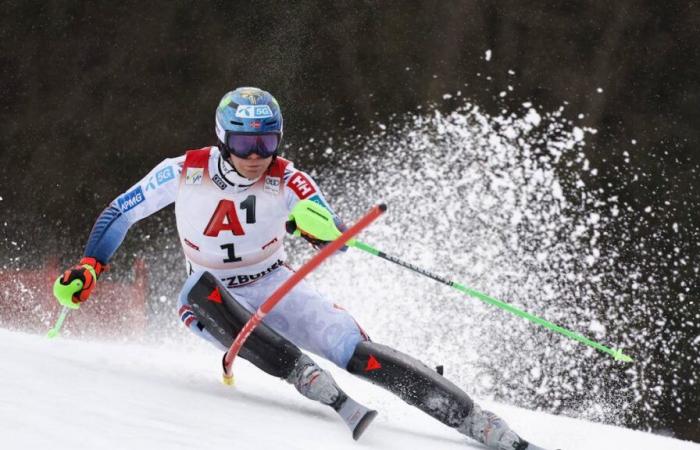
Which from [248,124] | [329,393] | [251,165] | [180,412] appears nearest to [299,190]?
[251,165]

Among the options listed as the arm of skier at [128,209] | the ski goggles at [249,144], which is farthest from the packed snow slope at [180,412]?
the ski goggles at [249,144]

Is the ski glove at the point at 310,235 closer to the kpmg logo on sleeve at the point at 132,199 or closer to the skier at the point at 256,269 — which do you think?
the skier at the point at 256,269

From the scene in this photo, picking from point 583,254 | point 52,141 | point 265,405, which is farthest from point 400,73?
point 265,405

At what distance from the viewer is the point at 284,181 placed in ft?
10.5

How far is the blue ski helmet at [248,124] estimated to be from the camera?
3.05m

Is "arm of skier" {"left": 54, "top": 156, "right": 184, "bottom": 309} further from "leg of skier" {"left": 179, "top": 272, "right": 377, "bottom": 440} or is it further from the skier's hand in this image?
"leg of skier" {"left": 179, "top": 272, "right": 377, "bottom": 440}

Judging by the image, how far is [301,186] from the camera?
316cm

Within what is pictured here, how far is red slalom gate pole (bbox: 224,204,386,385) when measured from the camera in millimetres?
2479

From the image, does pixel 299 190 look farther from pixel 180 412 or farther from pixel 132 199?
pixel 180 412

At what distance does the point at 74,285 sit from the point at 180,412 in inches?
33.6

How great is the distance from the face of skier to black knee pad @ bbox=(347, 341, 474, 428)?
76 cm

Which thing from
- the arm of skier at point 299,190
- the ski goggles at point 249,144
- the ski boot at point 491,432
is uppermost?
the ski goggles at point 249,144

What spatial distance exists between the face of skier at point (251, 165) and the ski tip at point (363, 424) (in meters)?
1.00

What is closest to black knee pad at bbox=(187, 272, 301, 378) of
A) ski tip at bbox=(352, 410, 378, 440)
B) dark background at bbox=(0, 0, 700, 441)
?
ski tip at bbox=(352, 410, 378, 440)
